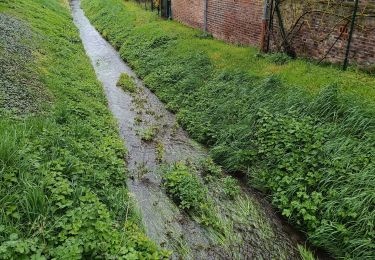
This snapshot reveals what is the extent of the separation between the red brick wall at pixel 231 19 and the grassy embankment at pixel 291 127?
0.66 meters

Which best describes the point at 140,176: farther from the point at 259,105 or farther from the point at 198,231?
the point at 259,105

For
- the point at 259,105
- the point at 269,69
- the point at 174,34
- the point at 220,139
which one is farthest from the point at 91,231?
the point at 174,34

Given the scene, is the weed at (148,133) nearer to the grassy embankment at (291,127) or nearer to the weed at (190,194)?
the grassy embankment at (291,127)

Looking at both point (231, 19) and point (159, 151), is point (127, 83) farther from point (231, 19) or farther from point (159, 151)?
point (159, 151)

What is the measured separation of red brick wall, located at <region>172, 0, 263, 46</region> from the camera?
37.4 feet

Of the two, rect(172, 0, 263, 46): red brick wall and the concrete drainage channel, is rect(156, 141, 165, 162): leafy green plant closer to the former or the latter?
the concrete drainage channel

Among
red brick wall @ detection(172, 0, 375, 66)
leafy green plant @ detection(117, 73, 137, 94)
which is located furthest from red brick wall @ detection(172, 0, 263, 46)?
leafy green plant @ detection(117, 73, 137, 94)

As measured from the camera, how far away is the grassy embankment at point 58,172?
3877mm

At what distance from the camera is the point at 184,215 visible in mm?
5723

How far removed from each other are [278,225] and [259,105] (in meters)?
2.98

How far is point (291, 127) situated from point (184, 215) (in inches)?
106

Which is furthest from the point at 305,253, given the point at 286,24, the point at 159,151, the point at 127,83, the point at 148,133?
the point at 127,83

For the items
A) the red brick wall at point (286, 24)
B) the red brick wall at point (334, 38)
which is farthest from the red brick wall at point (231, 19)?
the red brick wall at point (334, 38)

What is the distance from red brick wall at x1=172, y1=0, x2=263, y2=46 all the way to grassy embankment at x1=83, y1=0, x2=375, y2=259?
66 cm
